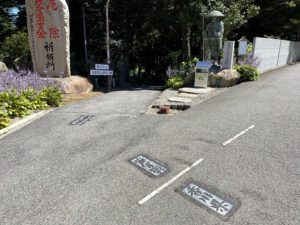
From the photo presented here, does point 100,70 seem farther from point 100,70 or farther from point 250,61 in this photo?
point 250,61

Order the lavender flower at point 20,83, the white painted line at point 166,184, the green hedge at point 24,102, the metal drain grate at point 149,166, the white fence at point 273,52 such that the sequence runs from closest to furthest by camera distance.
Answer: the white painted line at point 166,184 → the metal drain grate at point 149,166 → the green hedge at point 24,102 → the lavender flower at point 20,83 → the white fence at point 273,52

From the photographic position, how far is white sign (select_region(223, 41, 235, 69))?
9195 millimetres

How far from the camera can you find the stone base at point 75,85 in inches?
374

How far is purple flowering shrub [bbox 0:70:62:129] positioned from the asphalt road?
73 cm

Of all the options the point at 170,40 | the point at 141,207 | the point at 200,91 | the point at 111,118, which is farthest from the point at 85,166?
the point at 170,40

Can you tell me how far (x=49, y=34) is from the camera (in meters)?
9.73

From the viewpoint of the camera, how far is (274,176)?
3.35 meters

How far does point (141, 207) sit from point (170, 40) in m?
13.0

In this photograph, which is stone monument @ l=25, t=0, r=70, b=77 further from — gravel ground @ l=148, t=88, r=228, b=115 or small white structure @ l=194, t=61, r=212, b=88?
small white structure @ l=194, t=61, r=212, b=88

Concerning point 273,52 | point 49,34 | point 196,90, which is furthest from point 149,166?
point 273,52

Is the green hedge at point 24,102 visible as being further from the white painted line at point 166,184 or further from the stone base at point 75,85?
the white painted line at point 166,184

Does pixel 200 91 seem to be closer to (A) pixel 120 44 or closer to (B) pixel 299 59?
(A) pixel 120 44

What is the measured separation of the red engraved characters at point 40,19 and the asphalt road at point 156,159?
5258 millimetres

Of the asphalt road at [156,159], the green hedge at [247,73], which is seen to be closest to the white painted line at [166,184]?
the asphalt road at [156,159]
